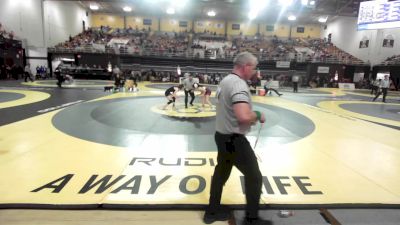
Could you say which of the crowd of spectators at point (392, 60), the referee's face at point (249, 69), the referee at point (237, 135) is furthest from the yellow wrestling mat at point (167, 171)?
the crowd of spectators at point (392, 60)

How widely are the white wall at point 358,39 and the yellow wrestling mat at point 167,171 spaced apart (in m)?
34.5

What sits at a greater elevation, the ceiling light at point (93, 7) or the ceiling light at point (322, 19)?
the ceiling light at point (93, 7)

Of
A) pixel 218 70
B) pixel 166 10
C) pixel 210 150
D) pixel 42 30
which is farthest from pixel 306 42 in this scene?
pixel 210 150

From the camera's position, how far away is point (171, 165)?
190 inches

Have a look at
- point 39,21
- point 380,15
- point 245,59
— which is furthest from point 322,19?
point 245,59

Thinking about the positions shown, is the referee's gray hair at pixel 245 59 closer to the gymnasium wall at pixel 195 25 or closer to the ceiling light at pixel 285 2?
the ceiling light at pixel 285 2

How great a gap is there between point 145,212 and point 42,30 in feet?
114

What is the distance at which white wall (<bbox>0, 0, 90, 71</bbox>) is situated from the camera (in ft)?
87.1

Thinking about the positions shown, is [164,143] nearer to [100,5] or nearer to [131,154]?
[131,154]

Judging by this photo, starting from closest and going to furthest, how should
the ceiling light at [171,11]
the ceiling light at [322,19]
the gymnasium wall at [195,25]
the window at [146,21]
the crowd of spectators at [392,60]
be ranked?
the crowd of spectators at [392,60] < the ceiling light at [171,11] < the ceiling light at [322,19] < the gymnasium wall at [195,25] < the window at [146,21]

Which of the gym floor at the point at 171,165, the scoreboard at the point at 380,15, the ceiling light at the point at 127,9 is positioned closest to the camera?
the gym floor at the point at 171,165

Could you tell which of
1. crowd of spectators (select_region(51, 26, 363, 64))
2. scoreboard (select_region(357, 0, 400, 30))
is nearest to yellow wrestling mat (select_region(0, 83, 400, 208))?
scoreboard (select_region(357, 0, 400, 30))

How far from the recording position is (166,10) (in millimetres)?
41312

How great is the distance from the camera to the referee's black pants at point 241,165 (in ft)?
9.74
